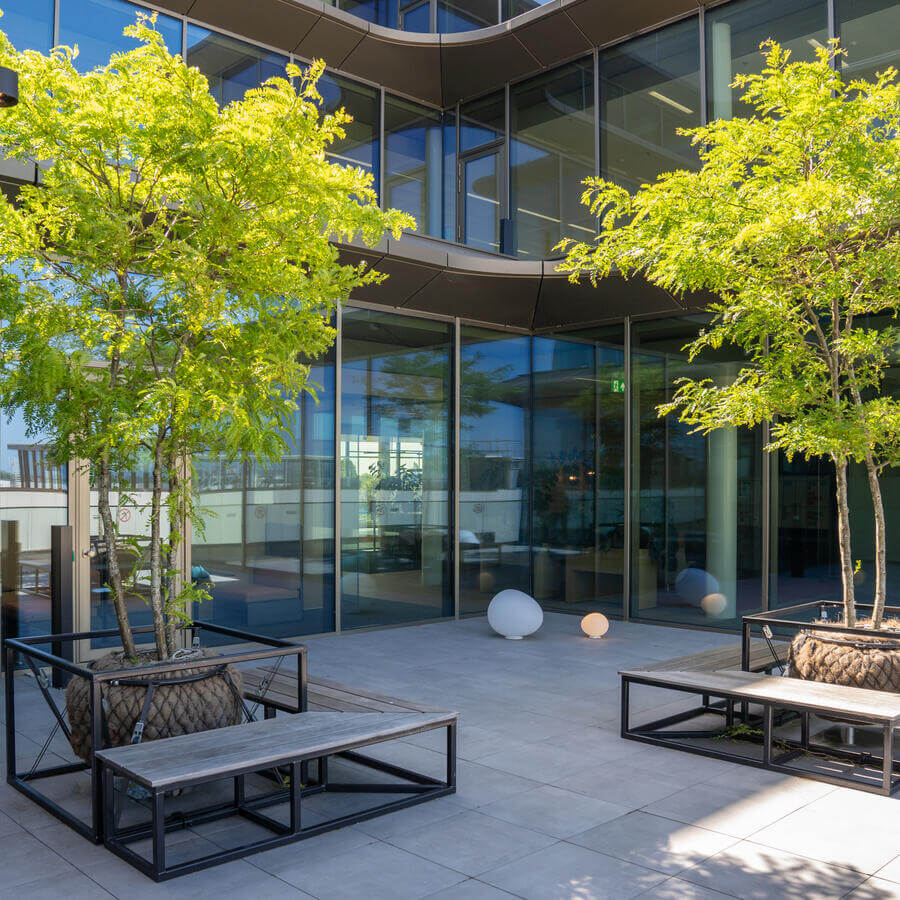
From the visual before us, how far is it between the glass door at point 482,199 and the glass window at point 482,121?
177mm

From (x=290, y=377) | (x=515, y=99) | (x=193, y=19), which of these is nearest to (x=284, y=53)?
(x=193, y=19)

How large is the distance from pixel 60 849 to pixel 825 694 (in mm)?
4885

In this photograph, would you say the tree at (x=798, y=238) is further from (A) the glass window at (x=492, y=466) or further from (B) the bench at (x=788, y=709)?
(A) the glass window at (x=492, y=466)

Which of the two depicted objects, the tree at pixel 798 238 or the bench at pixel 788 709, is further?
the tree at pixel 798 238

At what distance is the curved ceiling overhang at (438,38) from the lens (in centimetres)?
1147

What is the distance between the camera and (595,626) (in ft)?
38.4

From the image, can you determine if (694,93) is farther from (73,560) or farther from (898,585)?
(73,560)

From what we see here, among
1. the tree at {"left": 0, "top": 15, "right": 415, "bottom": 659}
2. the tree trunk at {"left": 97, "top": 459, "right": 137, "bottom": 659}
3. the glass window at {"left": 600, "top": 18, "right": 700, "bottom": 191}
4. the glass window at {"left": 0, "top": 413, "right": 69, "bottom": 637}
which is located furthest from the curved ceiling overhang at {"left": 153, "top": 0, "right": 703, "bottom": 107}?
the tree trunk at {"left": 97, "top": 459, "right": 137, "bottom": 659}

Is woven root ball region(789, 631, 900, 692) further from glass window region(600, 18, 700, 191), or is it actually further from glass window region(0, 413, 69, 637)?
glass window region(0, 413, 69, 637)

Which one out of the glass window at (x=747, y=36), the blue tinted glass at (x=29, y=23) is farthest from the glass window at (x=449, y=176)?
the blue tinted glass at (x=29, y=23)

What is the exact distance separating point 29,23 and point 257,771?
340 inches

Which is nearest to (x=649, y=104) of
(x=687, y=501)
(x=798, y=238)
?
(x=687, y=501)

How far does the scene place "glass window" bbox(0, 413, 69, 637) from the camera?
29.9 feet

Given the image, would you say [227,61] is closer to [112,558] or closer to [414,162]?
[414,162]
